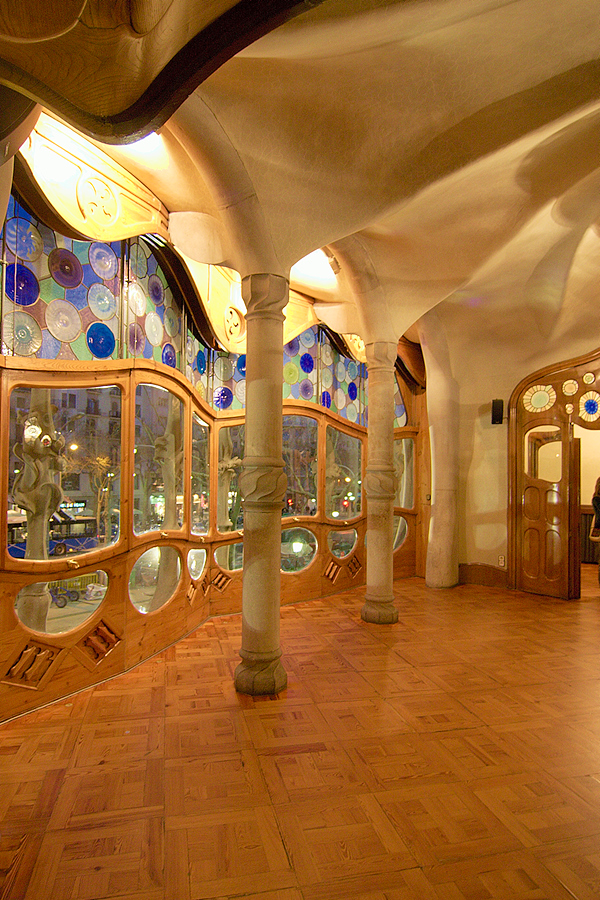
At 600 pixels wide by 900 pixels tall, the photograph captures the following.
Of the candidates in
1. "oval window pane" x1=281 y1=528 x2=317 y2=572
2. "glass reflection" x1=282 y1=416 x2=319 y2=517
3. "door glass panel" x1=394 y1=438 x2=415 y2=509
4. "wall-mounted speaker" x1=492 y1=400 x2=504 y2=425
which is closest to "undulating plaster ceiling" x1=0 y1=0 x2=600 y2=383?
"glass reflection" x1=282 y1=416 x2=319 y2=517

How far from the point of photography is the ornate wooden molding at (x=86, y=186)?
366 centimetres

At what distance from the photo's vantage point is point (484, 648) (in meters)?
5.10

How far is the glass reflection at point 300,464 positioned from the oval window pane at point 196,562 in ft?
4.44

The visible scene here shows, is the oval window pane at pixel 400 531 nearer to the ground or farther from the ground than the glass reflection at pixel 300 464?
nearer to the ground

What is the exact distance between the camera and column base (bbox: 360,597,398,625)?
5.88 meters

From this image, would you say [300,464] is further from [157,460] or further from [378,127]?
[378,127]

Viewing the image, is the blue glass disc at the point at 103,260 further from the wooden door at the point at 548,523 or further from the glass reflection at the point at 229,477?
the wooden door at the point at 548,523

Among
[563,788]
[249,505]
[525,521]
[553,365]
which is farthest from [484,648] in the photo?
[553,365]

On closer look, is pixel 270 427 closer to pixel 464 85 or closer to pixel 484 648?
pixel 464 85

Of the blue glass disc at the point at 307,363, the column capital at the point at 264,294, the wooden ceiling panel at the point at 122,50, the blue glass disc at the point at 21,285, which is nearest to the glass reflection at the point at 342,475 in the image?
the blue glass disc at the point at 307,363

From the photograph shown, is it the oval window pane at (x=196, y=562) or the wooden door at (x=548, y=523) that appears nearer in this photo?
the oval window pane at (x=196, y=562)

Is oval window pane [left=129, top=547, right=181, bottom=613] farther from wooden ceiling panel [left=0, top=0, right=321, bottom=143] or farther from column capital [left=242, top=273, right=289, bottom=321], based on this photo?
wooden ceiling panel [left=0, top=0, right=321, bottom=143]

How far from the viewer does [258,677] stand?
3906 mm

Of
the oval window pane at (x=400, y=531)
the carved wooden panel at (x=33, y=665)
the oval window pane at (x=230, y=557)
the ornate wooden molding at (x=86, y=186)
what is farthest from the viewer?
the oval window pane at (x=400, y=531)
